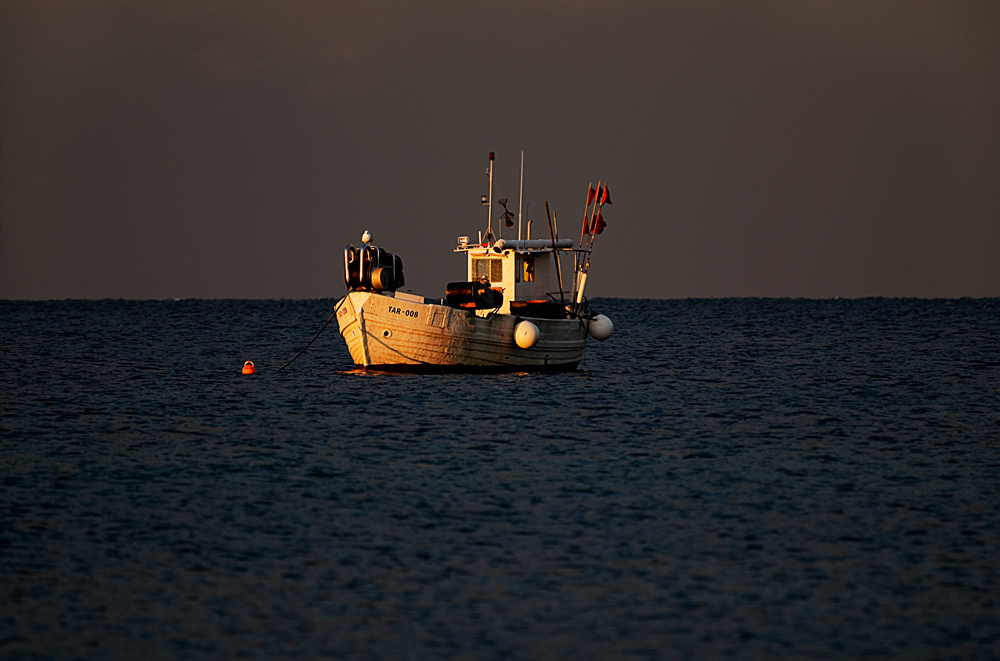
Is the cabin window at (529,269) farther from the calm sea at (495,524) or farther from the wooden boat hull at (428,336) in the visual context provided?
the calm sea at (495,524)

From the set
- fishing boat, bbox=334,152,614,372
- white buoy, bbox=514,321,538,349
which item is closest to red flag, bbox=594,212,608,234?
fishing boat, bbox=334,152,614,372

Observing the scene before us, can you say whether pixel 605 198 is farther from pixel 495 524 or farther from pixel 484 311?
pixel 495 524

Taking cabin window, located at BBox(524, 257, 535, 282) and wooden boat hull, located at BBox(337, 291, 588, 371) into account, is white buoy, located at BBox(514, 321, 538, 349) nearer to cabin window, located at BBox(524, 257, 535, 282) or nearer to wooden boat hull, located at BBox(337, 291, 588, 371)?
wooden boat hull, located at BBox(337, 291, 588, 371)

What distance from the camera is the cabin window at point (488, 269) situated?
37.4 metres

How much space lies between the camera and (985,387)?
134 ft

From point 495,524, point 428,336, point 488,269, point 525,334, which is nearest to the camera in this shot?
point 495,524

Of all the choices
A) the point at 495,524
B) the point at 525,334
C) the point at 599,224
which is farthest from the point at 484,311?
the point at 495,524

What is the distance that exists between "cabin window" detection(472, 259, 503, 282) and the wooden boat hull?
2.35 metres

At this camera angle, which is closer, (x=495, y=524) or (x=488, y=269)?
(x=495, y=524)

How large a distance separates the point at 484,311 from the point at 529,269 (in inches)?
144

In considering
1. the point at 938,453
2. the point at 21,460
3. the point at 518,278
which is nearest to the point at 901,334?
the point at 518,278

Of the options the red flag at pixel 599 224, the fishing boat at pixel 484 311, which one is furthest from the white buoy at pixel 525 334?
the red flag at pixel 599 224

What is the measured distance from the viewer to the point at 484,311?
115 feet

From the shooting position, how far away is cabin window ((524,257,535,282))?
37.9m
